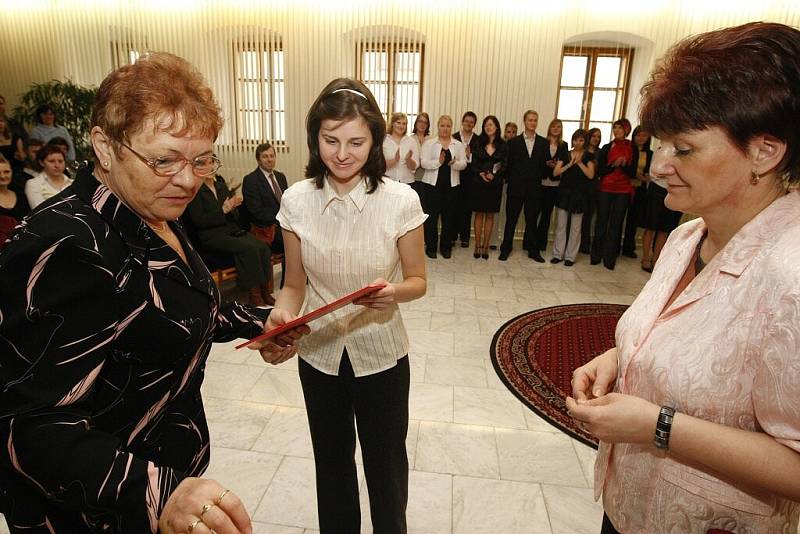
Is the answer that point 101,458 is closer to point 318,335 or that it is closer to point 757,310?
point 318,335

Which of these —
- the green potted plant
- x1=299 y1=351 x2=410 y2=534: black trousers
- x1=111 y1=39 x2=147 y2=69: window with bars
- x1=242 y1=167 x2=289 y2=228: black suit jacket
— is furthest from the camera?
x1=111 y1=39 x2=147 y2=69: window with bars

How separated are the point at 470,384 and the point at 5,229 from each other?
4068 mm

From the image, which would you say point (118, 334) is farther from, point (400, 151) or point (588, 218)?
point (588, 218)

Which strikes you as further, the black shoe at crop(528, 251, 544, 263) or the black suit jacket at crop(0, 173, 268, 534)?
the black shoe at crop(528, 251, 544, 263)

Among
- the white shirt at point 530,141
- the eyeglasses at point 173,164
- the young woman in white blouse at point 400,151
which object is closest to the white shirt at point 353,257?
the eyeglasses at point 173,164

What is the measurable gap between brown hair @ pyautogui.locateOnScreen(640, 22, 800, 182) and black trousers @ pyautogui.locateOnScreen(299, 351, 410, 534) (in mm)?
1248

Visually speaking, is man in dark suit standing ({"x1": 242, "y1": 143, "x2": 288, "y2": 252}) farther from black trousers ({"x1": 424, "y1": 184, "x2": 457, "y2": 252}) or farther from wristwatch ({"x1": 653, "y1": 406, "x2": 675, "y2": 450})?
wristwatch ({"x1": 653, "y1": 406, "x2": 675, "y2": 450})

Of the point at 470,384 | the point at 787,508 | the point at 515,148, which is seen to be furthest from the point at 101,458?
the point at 515,148

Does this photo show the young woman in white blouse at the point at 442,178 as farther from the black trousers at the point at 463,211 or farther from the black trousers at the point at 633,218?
the black trousers at the point at 633,218

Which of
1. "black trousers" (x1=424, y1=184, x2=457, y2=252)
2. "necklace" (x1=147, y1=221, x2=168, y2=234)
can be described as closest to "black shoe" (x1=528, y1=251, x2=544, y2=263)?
"black trousers" (x1=424, y1=184, x2=457, y2=252)

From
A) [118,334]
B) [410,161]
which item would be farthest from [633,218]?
[118,334]

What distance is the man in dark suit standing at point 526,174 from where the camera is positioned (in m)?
7.41

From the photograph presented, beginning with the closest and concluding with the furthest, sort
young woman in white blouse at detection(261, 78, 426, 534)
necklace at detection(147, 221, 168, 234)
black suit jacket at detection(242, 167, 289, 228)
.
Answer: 1. necklace at detection(147, 221, 168, 234)
2. young woman in white blouse at detection(261, 78, 426, 534)
3. black suit jacket at detection(242, 167, 289, 228)

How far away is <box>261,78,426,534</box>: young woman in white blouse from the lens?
1.78 metres
